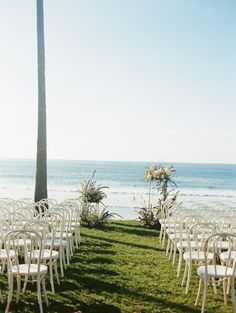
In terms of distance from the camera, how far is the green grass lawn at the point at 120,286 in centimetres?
558

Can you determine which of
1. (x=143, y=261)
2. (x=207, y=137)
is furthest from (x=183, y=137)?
(x=143, y=261)

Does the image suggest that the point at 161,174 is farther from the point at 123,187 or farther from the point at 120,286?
the point at 123,187

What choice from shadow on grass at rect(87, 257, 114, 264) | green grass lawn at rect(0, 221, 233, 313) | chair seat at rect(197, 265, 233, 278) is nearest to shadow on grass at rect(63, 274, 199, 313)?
green grass lawn at rect(0, 221, 233, 313)

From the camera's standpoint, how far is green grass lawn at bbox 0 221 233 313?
558 centimetres

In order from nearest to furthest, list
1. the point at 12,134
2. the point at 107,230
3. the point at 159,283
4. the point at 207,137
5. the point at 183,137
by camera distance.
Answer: the point at 159,283 → the point at 107,230 → the point at 183,137 → the point at 207,137 → the point at 12,134

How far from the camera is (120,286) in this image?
21.4 ft

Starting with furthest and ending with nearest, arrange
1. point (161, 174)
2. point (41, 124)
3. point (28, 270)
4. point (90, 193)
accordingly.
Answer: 1. point (161, 174)
2. point (90, 193)
3. point (41, 124)
4. point (28, 270)

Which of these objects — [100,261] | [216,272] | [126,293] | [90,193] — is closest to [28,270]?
[126,293]

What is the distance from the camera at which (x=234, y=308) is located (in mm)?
5270

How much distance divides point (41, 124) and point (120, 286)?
7.28 meters

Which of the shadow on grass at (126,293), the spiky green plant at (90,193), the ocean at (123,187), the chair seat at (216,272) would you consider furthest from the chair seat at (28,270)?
the ocean at (123,187)

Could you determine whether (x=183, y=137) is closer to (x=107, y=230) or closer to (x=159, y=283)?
(x=107, y=230)

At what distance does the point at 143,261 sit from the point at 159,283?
165cm

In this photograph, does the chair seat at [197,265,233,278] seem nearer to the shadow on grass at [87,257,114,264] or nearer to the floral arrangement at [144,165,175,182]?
the shadow on grass at [87,257,114,264]
